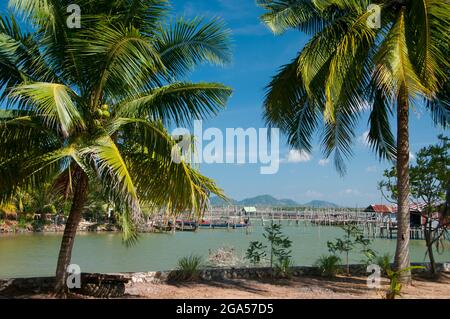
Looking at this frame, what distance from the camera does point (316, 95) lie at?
10266 mm

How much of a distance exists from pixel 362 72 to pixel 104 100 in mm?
5668

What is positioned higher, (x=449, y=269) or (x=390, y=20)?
(x=390, y=20)

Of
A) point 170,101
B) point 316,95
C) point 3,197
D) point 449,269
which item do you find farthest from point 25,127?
point 449,269

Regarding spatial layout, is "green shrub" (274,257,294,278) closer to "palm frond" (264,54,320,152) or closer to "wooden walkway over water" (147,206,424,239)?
"palm frond" (264,54,320,152)

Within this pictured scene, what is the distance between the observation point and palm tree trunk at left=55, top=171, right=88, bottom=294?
7973 millimetres

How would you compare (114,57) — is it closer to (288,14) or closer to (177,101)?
(177,101)

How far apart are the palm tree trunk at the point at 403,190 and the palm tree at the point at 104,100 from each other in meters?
4.45

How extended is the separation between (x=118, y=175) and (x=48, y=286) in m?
3.84

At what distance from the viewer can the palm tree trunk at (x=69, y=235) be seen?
7.97 metres

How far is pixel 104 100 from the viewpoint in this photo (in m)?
8.12

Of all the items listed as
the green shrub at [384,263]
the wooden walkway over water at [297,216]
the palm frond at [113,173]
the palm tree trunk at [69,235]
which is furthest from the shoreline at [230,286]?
the wooden walkway over water at [297,216]

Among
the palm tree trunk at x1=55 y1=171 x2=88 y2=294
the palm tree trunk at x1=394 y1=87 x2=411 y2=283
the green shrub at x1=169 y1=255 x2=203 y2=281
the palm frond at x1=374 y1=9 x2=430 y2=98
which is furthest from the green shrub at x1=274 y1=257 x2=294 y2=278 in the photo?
the palm tree trunk at x1=55 y1=171 x2=88 y2=294

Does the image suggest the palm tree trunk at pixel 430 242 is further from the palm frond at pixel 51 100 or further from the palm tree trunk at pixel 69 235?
the palm frond at pixel 51 100

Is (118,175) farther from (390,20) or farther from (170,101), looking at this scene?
(390,20)
